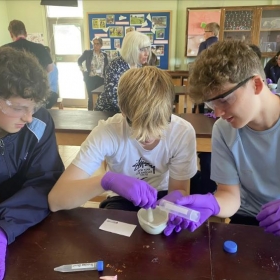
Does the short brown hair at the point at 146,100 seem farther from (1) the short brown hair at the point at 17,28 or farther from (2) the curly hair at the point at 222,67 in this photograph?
(1) the short brown hair at the point at 17,28

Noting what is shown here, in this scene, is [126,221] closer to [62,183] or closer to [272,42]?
[62,183]

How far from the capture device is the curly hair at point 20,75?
2.88ft

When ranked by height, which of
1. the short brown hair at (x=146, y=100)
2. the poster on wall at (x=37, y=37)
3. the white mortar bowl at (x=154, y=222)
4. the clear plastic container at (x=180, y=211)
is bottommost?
the white mortar bowl at (x=154, y=222)

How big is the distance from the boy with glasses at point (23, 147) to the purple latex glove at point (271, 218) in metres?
0.70

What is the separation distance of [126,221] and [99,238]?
11cm

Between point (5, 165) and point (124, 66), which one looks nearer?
point (5, 165)

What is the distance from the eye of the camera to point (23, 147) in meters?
1.03

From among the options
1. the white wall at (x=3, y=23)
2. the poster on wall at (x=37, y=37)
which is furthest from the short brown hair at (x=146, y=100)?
the white wall at (x=3, y=23)

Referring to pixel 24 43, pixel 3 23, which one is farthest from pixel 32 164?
pixel 3 23

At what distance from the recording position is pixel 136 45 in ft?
8.01

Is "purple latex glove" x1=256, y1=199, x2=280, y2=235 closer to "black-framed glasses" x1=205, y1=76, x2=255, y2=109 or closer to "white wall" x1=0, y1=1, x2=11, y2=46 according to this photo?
"black-framed glasses" x1=205, y1=76, x2=255, y2=109

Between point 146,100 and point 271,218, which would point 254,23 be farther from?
point 271,218

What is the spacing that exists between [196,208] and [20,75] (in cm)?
70

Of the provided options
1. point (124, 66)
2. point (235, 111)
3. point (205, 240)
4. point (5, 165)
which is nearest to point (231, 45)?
point (235, 111)
